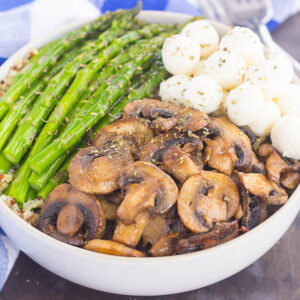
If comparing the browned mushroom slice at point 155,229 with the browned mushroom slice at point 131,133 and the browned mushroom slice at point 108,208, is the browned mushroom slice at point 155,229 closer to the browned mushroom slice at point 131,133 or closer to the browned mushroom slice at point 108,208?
the browned mushroom slice at point 108,208

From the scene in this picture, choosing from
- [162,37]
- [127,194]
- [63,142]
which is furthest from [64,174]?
[162,37]

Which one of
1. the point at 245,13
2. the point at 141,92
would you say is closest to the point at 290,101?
the point at 141,92

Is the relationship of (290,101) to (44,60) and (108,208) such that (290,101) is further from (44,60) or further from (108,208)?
(44,60)

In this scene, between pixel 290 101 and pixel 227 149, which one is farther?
pixel 290 101

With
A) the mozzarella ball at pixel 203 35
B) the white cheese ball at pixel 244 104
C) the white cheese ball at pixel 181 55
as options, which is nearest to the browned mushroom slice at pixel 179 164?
the white cheese ball at pixel 244 104

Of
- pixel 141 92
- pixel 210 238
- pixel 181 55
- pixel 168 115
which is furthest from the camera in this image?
pixel 141 92

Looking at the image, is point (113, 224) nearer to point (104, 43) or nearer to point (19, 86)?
point (19, 86)

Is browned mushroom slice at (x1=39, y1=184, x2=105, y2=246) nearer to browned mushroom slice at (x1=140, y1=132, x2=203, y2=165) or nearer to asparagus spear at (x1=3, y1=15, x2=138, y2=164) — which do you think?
browned mushroom slice at (x1=140, y1=132, x2=203, y2=165)
